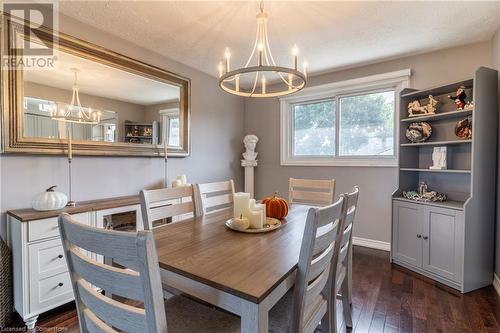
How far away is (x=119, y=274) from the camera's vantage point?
706 mm

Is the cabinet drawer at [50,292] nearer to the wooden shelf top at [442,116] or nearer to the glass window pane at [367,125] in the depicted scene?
the glass window pane at [367,125]

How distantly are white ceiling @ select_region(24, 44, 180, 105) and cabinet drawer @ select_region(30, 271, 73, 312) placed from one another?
146 centimetres

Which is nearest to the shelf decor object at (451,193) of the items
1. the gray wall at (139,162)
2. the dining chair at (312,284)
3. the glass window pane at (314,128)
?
the glass window pane at (314,128)

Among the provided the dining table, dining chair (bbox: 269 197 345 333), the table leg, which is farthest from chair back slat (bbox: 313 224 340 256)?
the table leg

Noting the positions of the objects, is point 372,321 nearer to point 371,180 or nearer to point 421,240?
point 421,240

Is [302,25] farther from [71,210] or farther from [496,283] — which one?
[496,283]

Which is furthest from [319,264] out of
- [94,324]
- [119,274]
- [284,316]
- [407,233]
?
[407,233]

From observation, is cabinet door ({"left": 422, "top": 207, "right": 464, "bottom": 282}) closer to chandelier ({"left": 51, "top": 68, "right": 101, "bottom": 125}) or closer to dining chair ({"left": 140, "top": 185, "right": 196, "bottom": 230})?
dining chair ({"left": 140, "top": 185, "right": 196, "bottom": 230})

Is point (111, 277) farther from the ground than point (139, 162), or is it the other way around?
point (139, 162)

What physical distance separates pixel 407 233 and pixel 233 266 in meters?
2.31

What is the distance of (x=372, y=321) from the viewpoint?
174 centimetres

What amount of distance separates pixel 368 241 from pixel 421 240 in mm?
807

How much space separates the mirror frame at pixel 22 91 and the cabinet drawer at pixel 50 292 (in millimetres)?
949

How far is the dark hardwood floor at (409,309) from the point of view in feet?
5.49
